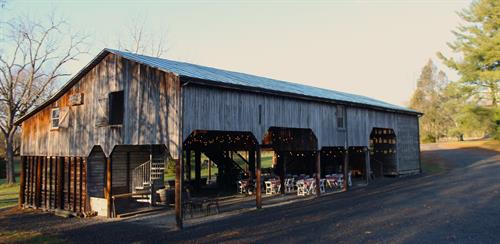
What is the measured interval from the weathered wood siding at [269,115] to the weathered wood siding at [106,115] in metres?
0.86

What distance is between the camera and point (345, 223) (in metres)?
13.1

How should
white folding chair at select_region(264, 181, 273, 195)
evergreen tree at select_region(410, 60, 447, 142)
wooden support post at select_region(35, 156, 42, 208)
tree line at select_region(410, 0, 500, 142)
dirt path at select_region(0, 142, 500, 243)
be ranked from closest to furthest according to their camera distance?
1. dirt path at select_region(0, 142, 500, 243)
2. wooden support post at select_region(35, 156, 42, 208)
3. white folding chair at select_region(264, 181, 273, 195)
4. tree line at select_region(410, 0, 500, 142)
5. evergreen tree at select_region(410, 60, 447, 142)

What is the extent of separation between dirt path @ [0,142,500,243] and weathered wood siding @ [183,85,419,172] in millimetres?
3626

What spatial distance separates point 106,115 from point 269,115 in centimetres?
728

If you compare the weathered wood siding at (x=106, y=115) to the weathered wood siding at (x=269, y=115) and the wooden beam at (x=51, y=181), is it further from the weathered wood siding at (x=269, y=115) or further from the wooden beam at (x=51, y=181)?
the weathered wood siding at (x=269, y=115)

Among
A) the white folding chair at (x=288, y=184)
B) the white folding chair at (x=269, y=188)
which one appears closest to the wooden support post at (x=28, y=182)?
the white folding chair at (x=269, y=188)

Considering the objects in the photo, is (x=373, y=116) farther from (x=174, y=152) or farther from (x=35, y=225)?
(x=35, y=225)

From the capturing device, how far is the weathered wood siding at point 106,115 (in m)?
14.4

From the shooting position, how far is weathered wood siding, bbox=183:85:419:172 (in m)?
14.4

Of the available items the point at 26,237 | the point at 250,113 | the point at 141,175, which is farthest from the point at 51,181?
the point at 250,113

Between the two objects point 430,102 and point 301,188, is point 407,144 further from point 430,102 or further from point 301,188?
point 430,102

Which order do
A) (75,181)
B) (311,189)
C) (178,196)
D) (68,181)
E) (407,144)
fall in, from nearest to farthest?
1. (178,196)
2. (75,181)
3. (68,181)
4. (311,189)
5. (407,144)

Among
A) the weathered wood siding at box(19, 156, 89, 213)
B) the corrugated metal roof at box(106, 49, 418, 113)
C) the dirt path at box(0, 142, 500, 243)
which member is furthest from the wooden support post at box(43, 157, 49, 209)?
the corrugated metal roof at box(106, 49, 418, 113)

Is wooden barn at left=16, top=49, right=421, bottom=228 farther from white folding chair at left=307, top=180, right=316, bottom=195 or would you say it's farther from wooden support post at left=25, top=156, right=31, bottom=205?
white folding chair at left=307, top=180, right=316, bottom=195
